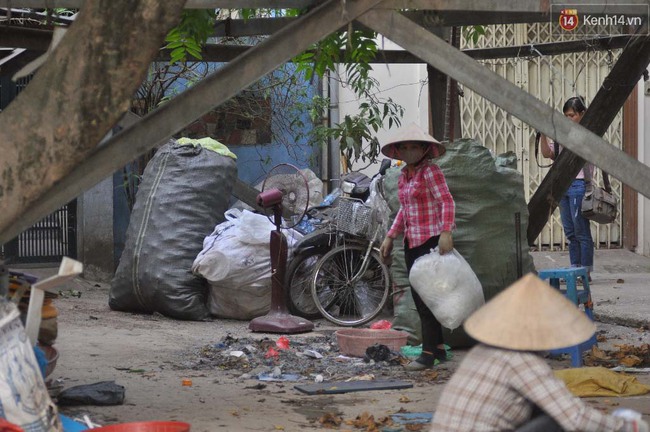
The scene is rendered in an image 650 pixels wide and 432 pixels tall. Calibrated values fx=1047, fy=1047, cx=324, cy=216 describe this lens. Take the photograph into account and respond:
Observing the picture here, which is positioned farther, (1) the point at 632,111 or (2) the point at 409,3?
(1) the point at 632,111

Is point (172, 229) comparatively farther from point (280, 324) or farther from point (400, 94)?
point (400, 94)

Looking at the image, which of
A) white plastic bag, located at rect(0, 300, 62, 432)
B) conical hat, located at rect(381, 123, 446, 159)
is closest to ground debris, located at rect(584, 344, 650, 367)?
conical hat, located at rect(381, 123, 446, 159)

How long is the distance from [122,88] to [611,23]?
304 centimetres

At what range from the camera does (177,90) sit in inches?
476

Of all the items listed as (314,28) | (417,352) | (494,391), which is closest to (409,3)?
(314,28)

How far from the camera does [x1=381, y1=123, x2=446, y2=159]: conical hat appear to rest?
6.89 meters

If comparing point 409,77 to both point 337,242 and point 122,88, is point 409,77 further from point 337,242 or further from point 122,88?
point 122,88

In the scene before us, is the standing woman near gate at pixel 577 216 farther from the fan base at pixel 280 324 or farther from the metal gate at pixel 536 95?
the fan base at pixel 280 324

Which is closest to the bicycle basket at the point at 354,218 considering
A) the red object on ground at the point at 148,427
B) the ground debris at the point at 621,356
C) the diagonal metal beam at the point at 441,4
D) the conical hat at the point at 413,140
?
the conical hat at the point at 413,140

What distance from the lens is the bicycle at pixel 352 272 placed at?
363 inches

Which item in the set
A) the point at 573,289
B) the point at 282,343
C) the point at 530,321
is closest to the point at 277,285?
the point at 282,343

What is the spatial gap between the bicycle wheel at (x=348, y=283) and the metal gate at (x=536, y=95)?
378 cm

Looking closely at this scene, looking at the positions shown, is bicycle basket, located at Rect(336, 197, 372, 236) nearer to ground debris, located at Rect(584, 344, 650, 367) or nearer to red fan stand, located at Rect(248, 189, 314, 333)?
red fan stand, located at Rect(248, 189, 314, 333)

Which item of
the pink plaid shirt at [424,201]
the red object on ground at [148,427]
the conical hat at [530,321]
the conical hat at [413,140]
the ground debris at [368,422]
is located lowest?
the ground debris at [368,422]
